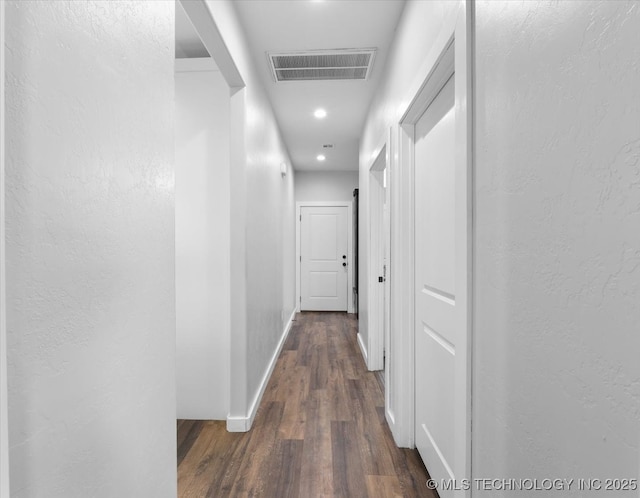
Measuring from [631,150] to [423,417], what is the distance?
5.61 ft

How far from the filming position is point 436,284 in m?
1.66

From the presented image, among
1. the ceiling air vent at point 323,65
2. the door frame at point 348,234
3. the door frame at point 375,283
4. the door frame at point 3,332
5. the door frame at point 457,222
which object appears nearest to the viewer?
the door frame at point 3,332

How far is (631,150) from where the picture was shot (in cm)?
54

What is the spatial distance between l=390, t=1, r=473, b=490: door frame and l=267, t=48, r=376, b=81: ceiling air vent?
0.90 meters

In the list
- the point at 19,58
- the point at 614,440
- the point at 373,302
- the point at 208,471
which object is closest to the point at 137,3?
the point at 19,58

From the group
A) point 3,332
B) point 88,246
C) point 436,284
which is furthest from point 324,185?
point 3,332

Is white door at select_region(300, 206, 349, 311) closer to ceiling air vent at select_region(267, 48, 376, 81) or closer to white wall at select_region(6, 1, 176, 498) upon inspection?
ceiling air vent at select_region(267, 48, 376, 81)

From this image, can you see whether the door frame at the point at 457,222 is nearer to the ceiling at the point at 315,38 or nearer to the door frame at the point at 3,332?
the ceiling at the point at 315,38

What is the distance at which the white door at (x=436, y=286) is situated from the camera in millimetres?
1485

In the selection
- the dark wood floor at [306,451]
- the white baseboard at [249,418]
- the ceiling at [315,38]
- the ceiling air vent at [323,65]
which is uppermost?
the ceiling at [315,38]

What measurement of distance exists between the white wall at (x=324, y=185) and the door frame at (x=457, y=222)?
430 cm

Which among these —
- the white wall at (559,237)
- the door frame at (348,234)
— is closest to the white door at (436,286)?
the white wall at (559,237)

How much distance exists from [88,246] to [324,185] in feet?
19.0

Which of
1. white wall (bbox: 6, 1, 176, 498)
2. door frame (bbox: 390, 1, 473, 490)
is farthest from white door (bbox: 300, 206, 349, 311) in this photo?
white wall (bbox: 6, 1, 176, 498)
